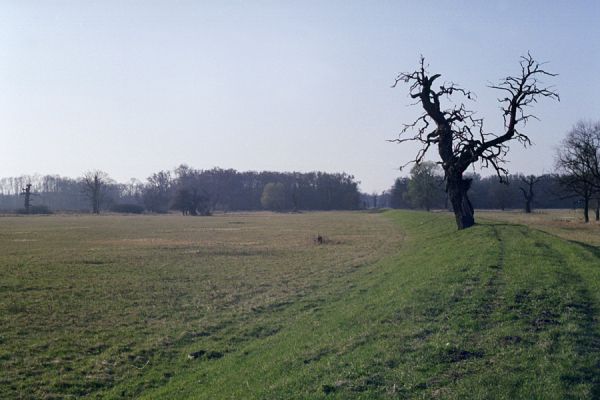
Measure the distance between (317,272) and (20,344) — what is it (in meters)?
15.2

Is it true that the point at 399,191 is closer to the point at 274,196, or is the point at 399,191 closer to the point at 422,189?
the point at 274,196

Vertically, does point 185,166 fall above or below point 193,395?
above

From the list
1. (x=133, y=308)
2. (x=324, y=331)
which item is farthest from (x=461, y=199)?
(x=324, y=331)

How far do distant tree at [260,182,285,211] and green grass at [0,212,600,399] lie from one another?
146114 millimetres

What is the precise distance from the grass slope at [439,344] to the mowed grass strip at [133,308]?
964 mm

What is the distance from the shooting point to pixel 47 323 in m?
16.9

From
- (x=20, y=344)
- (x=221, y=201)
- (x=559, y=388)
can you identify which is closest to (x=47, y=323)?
(x=20, y=344)

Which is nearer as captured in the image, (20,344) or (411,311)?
(411,311)

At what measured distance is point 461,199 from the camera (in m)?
38.3

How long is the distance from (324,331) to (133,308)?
8.01m

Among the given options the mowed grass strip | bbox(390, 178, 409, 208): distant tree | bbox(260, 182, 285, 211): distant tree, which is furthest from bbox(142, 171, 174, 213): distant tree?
the mowed grass strip

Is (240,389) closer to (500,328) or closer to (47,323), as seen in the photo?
(500,328)

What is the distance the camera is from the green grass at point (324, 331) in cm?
917

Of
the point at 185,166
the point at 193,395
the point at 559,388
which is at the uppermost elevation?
the point at 185,166
